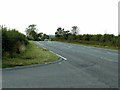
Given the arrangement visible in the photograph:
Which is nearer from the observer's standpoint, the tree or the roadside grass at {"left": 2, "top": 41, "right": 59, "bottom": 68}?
the roadside grass at {"left": 2, "top": 41, "right": 59, "bottom": 68}

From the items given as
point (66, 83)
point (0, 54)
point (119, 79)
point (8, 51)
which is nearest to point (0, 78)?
point (66, 83)

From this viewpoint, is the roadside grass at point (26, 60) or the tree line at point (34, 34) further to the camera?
the tree line at point (34, 34)

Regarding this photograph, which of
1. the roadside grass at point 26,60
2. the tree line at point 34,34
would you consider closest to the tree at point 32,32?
the tree line at point 34,34

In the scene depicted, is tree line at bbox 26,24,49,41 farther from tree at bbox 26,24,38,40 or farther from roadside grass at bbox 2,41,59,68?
roadside grass at bbox 2,41,59,68

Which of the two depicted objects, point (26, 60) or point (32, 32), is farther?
point (32, 32)

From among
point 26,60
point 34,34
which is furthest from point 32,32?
point 26,60

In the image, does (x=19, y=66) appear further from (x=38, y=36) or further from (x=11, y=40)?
(x=38, y=36)

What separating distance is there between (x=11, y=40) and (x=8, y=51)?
1.02 m

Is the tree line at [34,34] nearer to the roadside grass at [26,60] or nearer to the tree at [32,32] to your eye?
the tree at [32,32]

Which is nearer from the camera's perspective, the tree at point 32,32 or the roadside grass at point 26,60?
the roadside grass at point 26,60

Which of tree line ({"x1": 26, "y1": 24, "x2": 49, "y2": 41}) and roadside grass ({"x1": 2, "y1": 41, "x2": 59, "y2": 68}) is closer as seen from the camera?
roadside grass ({"x1": 2, "y1": 41, "x2": 59, "y2": 68})

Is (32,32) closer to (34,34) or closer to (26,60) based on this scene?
(34,34)

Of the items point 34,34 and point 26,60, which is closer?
point 26,60

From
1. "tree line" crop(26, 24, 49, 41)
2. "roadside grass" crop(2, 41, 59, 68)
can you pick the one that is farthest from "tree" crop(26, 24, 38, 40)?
"roadside grass" crop(2, 41, 59, 68)
